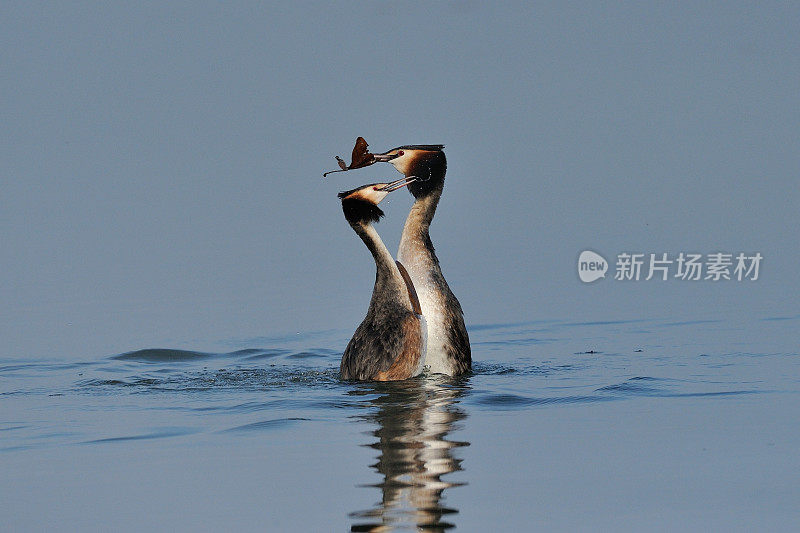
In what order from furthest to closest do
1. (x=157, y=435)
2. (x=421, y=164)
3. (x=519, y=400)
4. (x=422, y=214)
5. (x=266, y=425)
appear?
1. (x=421, y=164)
2. (x=422, y=214)
3. (x=519, y=400)
4. (x=266, y=425)
5. (x=157, y=435)

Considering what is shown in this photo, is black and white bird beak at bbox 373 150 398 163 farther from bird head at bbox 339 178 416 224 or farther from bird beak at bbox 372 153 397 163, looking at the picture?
bird head at bbox 339 178 416 224

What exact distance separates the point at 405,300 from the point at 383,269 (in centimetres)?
29

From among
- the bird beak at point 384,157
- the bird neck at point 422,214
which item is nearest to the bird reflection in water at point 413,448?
the bird neck at point 422,214

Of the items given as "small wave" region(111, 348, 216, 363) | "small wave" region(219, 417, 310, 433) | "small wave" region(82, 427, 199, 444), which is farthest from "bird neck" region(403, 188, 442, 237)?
"small wave" region(82, 427, 199, 444)

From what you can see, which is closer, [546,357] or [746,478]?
[746,478]

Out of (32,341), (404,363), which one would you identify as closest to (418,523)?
(404,363)

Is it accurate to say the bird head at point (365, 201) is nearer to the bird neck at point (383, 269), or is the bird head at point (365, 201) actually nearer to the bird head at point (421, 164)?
the bird neck at point (383, 269)

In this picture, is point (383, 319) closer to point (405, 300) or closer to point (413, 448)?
point (405, 300)

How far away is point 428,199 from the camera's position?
10.8 m

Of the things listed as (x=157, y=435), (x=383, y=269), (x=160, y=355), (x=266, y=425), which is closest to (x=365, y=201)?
(x=383, y=269)

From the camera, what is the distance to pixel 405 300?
10055 millimetres

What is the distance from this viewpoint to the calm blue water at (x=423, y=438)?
6000 millimetres

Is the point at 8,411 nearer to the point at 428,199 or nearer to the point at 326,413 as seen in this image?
the point at 326,413

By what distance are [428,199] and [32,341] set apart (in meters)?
4.86
